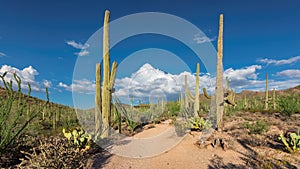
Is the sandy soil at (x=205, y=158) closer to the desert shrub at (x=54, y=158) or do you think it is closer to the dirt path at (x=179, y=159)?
the dirt path at (x=179, y=159)

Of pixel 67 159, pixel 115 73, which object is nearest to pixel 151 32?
pixel 115 73

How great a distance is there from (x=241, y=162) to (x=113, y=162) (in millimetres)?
2406

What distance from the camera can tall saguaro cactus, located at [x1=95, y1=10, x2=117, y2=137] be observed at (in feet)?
18.4

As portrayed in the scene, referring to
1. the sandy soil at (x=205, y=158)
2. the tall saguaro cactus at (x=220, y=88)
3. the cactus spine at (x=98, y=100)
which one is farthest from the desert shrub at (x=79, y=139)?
the tall saguaro cactus at (x=220, y=88)

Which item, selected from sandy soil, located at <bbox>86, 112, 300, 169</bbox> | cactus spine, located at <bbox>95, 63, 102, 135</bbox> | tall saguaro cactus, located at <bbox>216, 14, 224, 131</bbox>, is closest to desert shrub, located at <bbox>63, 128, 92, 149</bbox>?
sandy soil, located at <bbox>86, 112, 300, 169</bbox>

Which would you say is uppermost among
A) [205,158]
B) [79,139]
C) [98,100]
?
[98,100]

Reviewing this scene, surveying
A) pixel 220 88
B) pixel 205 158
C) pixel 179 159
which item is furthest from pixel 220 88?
pixel 179 159

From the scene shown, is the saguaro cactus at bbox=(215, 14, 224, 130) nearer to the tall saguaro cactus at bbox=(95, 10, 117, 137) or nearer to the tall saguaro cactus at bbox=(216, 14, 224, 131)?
the tall saguaro cactus at bbox=(216, 14, 224, 131)

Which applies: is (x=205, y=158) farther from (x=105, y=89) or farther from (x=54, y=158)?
(x=105, y=89)

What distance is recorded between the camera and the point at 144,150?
191 inches

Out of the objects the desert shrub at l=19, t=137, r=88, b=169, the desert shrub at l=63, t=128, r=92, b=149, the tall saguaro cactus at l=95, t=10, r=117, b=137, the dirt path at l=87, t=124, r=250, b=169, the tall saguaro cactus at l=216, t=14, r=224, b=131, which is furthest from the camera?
the tall saguaro cactus at l=216, t=14, r=224, b=131

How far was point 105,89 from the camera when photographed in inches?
222

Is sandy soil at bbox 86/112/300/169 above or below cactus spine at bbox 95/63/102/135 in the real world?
below

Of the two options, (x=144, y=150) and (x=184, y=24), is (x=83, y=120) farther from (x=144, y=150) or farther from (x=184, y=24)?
(x=184, y=24)
